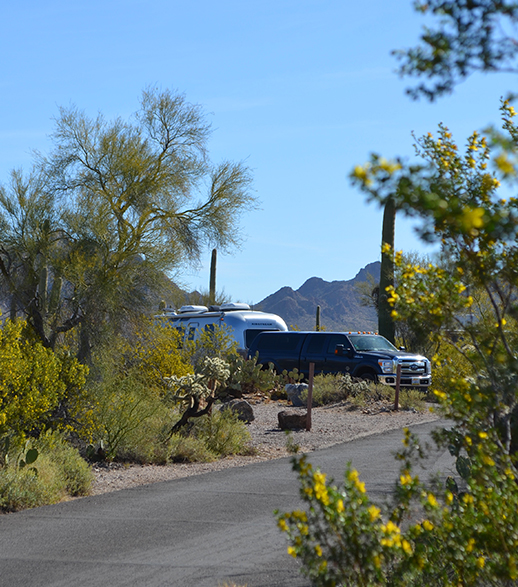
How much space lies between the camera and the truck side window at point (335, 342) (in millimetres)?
20625

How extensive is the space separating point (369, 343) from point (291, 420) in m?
7.24

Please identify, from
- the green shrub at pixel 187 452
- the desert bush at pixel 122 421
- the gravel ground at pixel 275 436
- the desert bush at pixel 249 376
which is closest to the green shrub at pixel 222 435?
the gravel ground at pixel 275 436

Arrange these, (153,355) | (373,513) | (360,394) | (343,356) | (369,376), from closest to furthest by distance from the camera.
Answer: (373,513), (153,355), (360,394), (369,376), (343,356)

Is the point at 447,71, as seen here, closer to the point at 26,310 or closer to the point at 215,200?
the point at 26,310

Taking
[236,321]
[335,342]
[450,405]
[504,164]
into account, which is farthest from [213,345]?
[504,164]

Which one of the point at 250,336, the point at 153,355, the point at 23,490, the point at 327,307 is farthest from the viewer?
the point at 327,307

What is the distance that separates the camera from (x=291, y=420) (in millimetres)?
14242

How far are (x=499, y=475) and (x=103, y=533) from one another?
3.95 metres

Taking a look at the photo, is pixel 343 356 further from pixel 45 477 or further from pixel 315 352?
pixel 45 477

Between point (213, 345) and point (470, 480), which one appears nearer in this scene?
point (470, 480)

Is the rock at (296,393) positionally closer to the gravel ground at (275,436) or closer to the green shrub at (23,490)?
the gravel ground at (275,436)

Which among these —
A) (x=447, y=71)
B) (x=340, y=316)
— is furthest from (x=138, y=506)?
(x=340, y=316)

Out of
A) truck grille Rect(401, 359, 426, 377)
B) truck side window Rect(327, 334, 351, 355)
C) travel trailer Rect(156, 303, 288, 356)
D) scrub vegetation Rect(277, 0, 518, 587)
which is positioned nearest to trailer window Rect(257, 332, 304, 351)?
travel trailer Rect(156, 303, 288, 356)

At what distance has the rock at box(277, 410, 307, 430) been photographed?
14.1 meters
